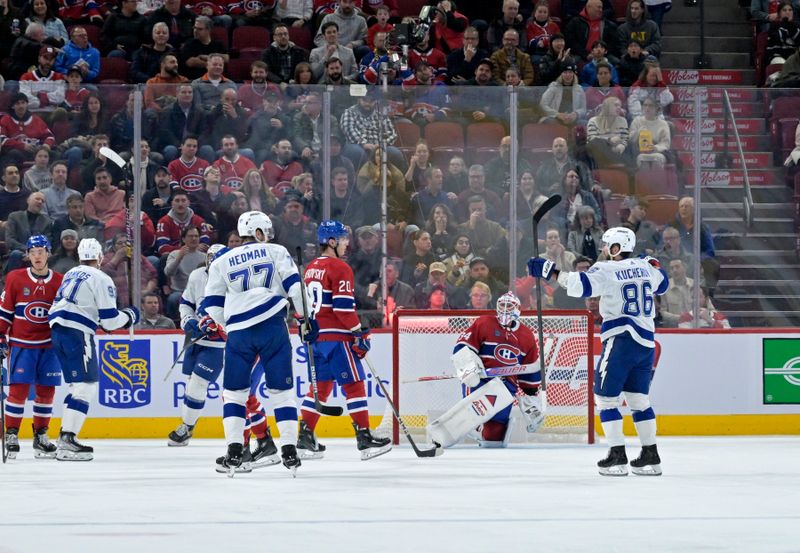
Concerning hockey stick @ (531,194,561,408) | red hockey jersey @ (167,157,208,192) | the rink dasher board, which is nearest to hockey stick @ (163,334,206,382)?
the rink dasher board

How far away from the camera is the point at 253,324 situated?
722cm

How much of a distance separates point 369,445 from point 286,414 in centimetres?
111

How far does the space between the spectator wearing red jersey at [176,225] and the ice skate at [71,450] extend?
→ 6.11ft

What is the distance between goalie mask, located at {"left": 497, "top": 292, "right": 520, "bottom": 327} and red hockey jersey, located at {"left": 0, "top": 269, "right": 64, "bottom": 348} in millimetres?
2849

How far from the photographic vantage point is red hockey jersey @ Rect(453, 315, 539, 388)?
9.41 meters

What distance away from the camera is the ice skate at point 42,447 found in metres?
8.73

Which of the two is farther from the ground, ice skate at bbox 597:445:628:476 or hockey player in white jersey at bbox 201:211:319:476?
hockey player in white jersey at bbox 201:211:319:476

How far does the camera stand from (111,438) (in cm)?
1026

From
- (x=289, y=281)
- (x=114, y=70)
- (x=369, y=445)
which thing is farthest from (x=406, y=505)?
(x=114, y=70)

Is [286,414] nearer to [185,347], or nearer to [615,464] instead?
[615,464]

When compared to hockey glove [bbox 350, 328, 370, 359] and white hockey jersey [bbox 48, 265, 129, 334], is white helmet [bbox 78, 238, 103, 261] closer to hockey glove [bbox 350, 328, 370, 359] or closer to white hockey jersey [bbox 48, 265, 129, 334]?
white hockey jersey [bbox 48, 265, 129, 334]

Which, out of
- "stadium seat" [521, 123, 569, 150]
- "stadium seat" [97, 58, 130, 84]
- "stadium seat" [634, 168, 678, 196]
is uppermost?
"stadium seat" [97, 58, 130, 84]

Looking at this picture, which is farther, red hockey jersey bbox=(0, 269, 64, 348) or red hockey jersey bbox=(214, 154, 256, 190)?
red hockey jersey bbox=(214, 154, 256, 190)

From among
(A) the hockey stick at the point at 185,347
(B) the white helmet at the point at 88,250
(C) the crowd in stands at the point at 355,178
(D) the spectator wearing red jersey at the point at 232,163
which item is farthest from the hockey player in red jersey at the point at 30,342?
(D) the spectator wearing red jersey at the point at 232,163
